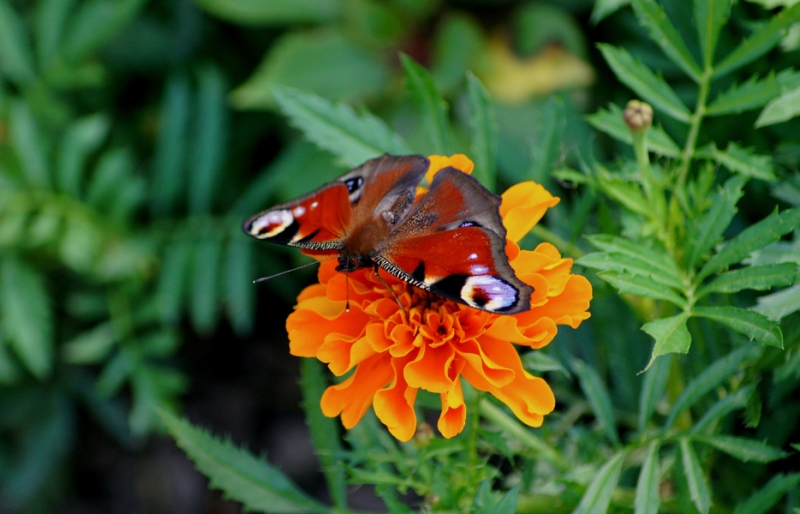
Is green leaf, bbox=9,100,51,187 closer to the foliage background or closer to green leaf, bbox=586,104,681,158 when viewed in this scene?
the foliage background

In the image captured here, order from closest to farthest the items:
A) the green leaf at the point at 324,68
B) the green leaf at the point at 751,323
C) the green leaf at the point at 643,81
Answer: the green leaf at the point at 751,323
the green leaf at the point at 643,81
the green leaf at the point at 324,68

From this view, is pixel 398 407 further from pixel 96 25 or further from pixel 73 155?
pixel 96 25

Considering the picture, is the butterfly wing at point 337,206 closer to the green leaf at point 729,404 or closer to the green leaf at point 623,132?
the green leaf at point 623,132

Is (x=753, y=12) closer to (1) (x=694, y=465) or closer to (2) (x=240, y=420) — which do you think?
(1) (x=694, y=465)

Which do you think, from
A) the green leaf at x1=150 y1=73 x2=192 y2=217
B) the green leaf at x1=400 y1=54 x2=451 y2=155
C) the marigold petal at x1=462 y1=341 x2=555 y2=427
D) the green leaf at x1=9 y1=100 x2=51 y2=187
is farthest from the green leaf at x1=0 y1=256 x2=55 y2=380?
the marigold petal at x1=462 y1=341 x2=555 y2=427

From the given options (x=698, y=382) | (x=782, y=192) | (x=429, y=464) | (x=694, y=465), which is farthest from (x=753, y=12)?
(x=429, y=464)

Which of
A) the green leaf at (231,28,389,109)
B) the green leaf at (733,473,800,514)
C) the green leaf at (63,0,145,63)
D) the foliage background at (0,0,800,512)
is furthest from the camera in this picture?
the green leaf at (231,28,389,109)

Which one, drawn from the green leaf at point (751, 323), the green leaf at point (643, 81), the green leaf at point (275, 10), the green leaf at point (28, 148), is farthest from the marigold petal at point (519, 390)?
the green leaf at point (275, 10)
